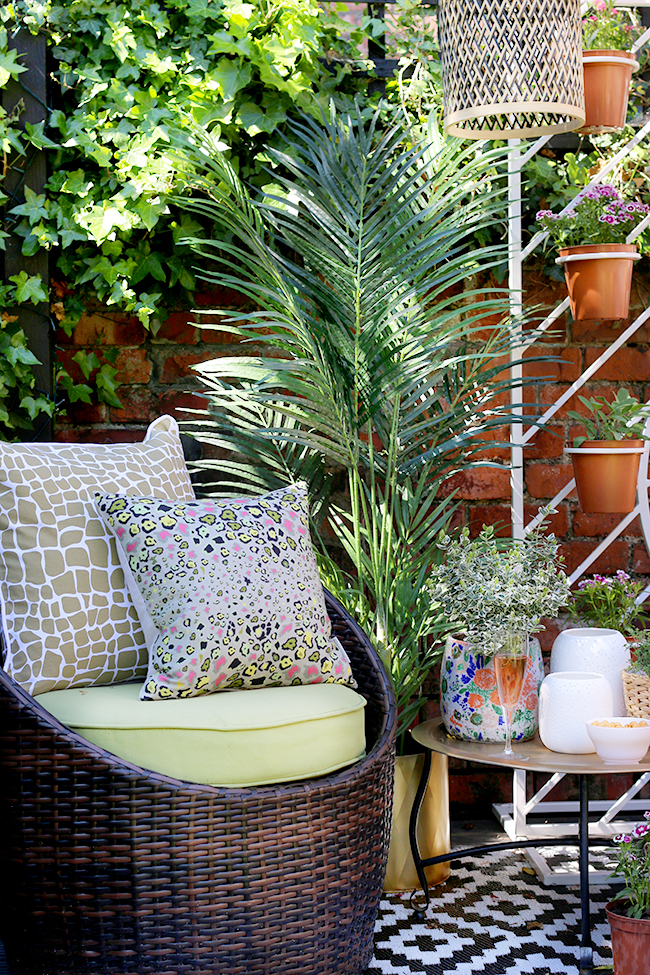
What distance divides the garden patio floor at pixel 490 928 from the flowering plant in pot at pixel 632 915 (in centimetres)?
14

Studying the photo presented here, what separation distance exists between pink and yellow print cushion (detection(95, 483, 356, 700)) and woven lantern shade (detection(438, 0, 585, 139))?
889mm

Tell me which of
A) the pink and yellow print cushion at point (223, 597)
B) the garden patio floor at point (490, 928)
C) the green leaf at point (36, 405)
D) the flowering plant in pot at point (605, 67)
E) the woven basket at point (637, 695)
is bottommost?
the garden patio floor at point (490, 928)

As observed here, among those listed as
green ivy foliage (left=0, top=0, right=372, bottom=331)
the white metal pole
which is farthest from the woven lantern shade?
green ivy foliage (left=0, top=0, right=372, bottom=331)

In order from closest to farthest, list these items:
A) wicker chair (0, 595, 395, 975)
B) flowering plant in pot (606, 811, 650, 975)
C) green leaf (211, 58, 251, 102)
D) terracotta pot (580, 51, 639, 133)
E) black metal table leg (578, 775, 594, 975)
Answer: wicker chair (0, 595, 395, 975) → flowering plant in pot (606, 811, 650, 975) → black metal table leg (578, 775, 594, 975) → terracotta pot (580, 51, 639, 133) → green leaf (211, 58, 251, 102)

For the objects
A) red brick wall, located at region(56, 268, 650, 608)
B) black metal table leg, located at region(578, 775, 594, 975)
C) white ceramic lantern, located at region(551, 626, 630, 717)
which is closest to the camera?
black metal table leg, located at region(578, 775, 594, 975)

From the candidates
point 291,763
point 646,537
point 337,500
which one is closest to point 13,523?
point 291,763

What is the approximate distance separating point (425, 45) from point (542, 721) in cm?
166

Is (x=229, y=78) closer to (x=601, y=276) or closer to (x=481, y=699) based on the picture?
(x=601, y=276)

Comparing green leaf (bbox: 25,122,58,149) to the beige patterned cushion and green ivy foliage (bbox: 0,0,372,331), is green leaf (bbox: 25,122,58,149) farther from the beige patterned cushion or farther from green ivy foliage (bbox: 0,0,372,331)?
the beige patterned cushion

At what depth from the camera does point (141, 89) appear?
2.37 meters

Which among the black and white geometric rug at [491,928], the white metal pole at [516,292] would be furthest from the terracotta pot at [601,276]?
the black and white geometric rug at [491,928]

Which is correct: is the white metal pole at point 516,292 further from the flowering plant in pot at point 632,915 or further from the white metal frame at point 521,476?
the flowering plant in pot at point 632,915

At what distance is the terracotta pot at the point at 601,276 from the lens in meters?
2.22

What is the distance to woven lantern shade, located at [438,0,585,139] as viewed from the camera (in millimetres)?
1806
